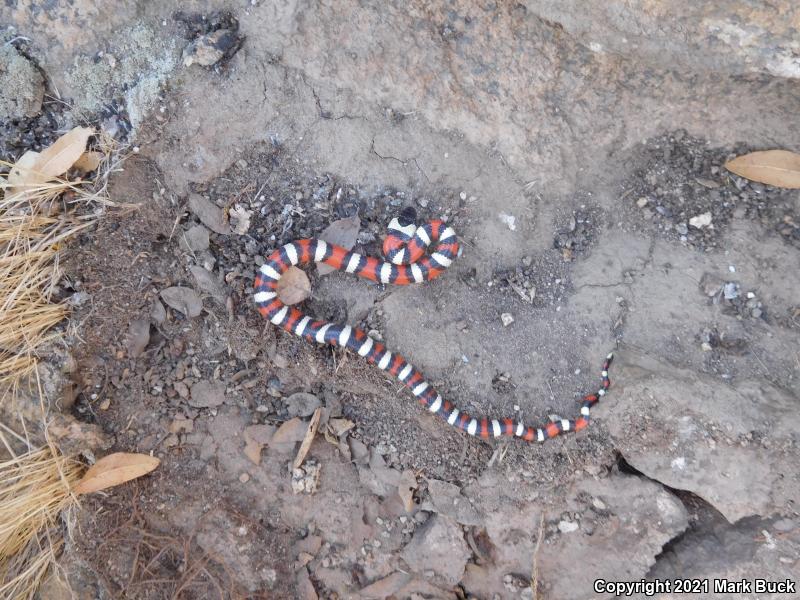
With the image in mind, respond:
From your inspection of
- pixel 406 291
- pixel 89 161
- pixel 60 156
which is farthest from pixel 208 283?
pixel 406 291

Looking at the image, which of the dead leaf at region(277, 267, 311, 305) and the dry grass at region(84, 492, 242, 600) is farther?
the dead leaf at region(277, 267, 311, 305)

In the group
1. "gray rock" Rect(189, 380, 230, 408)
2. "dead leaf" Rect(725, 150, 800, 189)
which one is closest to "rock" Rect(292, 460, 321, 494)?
"gray rock" Rect(189, 380, 230, 408)

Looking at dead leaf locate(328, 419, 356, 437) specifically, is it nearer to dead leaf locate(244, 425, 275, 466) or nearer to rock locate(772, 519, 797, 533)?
dead leaf locate(244, 425, 275, 466)

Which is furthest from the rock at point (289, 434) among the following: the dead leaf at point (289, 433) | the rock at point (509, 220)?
the rock at point (509, 220)

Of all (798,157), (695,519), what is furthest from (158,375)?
(798,157)

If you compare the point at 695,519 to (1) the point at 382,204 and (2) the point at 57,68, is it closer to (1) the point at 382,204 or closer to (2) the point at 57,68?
(1) the point at 382,204

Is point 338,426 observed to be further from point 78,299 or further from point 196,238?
point 78,299
